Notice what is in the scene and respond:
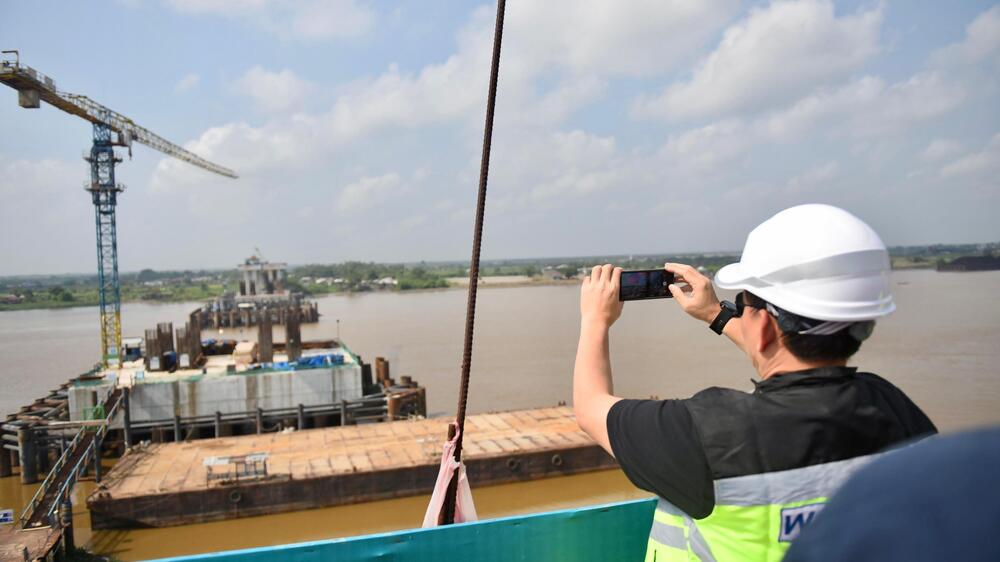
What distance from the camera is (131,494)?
1121cm

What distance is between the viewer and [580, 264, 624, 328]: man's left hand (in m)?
1.57

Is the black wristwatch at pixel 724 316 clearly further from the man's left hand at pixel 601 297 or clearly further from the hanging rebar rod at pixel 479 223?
the hanging rebar rod at pixel 479 223

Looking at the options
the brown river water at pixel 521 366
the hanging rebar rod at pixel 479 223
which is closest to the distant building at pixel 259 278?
the brown river water at pixel 521 366

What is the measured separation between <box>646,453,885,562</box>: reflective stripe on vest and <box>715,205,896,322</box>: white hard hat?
0.29 meters

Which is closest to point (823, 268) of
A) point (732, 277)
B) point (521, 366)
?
point (732, 277)

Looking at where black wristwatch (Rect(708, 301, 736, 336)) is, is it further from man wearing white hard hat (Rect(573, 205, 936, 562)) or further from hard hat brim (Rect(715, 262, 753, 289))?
man wearing white hard hat (Rect(573, 205, 936, 562))

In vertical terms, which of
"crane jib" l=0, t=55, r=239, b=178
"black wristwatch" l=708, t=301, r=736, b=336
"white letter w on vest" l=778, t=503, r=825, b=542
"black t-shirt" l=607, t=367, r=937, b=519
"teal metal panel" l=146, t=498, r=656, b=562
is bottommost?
"teal metal panel" l=146, t=498, r=656, b=562

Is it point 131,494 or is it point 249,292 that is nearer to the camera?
point 131,494

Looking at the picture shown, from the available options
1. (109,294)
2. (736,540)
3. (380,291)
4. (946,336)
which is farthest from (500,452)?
(380,291)

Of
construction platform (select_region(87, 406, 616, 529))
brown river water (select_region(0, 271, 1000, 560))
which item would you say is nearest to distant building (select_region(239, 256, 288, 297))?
brown river water (select_region(0, 271, 1000, 560))

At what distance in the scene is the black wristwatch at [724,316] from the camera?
1.79 m

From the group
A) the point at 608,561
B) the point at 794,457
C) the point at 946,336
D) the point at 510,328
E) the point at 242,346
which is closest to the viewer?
the point at 794,457

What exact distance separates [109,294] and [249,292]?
3050 cm

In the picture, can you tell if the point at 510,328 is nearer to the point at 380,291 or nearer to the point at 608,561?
the point at 608,561
